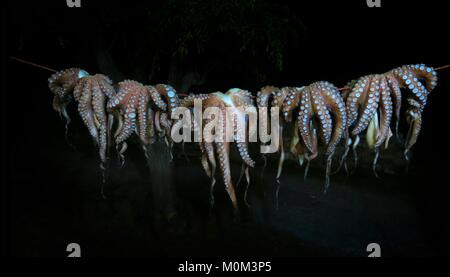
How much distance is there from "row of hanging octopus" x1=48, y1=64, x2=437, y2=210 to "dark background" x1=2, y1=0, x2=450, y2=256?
60cm

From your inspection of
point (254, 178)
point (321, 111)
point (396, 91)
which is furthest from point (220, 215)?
point (396, 91)

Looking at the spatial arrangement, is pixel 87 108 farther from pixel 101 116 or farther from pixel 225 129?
pixel 225 129

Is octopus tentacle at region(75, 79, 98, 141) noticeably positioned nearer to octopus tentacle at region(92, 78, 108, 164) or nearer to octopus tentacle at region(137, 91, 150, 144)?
octopus tentacle at region(92, 78, 108, 164)

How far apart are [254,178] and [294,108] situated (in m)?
1.45

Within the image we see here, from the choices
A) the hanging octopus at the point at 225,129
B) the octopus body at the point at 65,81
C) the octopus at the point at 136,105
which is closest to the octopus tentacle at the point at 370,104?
the hanging octopus at the point at 225,129

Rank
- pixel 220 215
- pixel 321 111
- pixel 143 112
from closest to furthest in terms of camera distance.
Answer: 1. pixel 321 111
2. pixel 143 112
3. pixel 220 215

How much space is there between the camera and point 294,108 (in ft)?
3.22

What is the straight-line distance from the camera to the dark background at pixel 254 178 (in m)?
1.78

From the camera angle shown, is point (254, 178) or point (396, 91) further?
point (254, 178)

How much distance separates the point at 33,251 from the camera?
6.07 ft

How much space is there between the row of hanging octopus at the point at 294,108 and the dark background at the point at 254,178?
1.98 feet

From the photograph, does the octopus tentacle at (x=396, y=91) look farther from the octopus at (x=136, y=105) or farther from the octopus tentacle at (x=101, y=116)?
the octopus tentacle at (x=101, y=116)

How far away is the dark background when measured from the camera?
1.78 metres

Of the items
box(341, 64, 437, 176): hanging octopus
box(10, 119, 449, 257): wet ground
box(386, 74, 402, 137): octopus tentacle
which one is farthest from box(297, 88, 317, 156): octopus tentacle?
box(10, 119, 449, 257): wet ground
